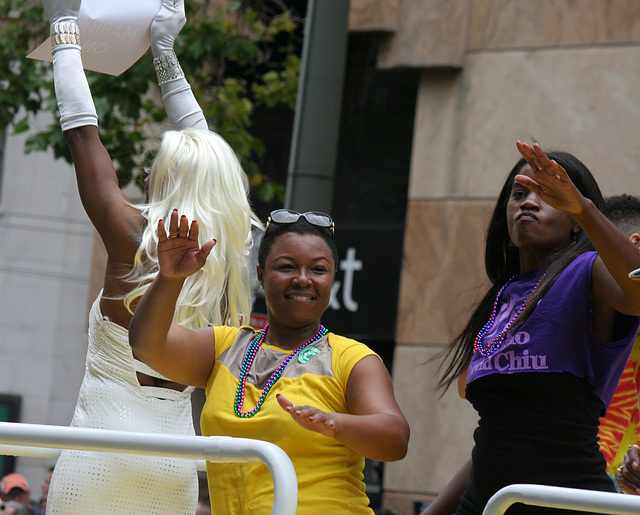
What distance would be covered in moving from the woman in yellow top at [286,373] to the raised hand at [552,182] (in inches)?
22.9

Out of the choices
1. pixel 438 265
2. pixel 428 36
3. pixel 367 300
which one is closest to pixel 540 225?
pixel 438 265

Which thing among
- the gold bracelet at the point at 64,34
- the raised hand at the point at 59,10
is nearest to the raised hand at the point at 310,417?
the gold bracelet at the point at 64,34

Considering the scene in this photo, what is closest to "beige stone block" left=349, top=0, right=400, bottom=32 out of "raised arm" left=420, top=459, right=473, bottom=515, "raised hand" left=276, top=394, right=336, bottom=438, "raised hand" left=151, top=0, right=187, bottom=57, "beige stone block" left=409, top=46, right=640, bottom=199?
"beige stone block" left=409, top=46, right=640, bottom=199

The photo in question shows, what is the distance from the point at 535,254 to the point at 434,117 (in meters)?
5.62

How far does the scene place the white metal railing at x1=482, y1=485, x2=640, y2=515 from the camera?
6.18 feet

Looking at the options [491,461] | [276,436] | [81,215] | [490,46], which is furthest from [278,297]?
[81,215]

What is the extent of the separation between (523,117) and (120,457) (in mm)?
5785

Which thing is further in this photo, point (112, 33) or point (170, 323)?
point (112, 33)

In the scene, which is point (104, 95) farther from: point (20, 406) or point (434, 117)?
point (20, 406)

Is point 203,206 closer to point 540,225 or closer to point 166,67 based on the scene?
point 166,67

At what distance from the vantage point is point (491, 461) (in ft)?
8.91

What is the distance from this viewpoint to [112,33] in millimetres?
3480

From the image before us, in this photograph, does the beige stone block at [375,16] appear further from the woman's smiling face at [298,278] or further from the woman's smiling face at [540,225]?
the woman's smiling face at [298,278]

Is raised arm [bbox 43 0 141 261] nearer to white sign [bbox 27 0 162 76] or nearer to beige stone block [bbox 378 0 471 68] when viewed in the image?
white sign [bbox 27 0 162 76]
